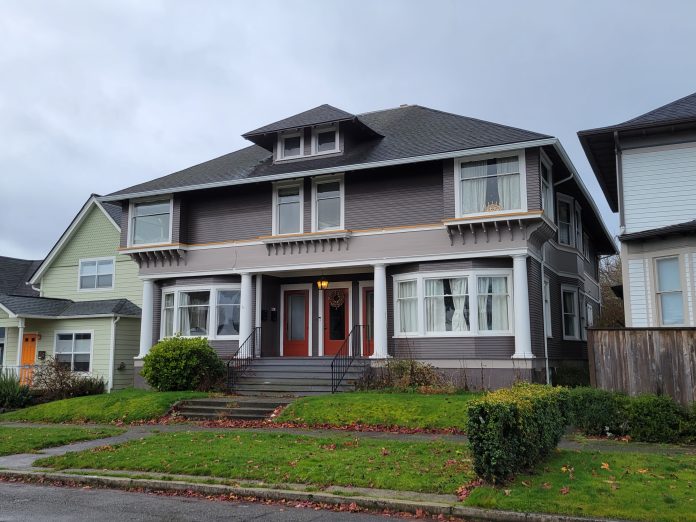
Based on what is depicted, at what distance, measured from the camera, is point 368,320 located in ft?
72.3

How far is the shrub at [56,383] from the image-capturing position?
22203 mm

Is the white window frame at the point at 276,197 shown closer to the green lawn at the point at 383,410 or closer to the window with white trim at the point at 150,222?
the window with white trim at the point at 150,222

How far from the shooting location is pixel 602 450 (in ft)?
34.9

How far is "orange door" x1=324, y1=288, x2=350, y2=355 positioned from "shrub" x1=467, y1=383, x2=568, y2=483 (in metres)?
13.3

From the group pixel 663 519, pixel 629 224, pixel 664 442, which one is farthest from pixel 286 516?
pixel 629 224

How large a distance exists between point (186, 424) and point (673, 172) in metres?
13.5

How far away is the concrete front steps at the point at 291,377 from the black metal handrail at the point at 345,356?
0.17 meters

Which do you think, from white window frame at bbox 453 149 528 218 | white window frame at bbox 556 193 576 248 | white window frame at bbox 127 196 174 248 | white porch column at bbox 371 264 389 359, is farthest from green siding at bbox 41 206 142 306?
white window frame at bbox 556 193 576 248

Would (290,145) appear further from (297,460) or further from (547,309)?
(297,460)

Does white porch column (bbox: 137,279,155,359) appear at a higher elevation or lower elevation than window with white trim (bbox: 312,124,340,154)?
lower

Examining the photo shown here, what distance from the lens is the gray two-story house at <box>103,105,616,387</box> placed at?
18.7 metres

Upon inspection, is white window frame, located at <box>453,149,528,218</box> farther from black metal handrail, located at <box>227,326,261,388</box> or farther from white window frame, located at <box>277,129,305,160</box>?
black metal handrail, located at <box>227,326,261,388</box>

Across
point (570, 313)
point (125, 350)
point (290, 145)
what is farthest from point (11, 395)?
point (570, 313)

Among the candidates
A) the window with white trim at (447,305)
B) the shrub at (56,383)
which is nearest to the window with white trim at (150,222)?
the shrub at (56,383)
